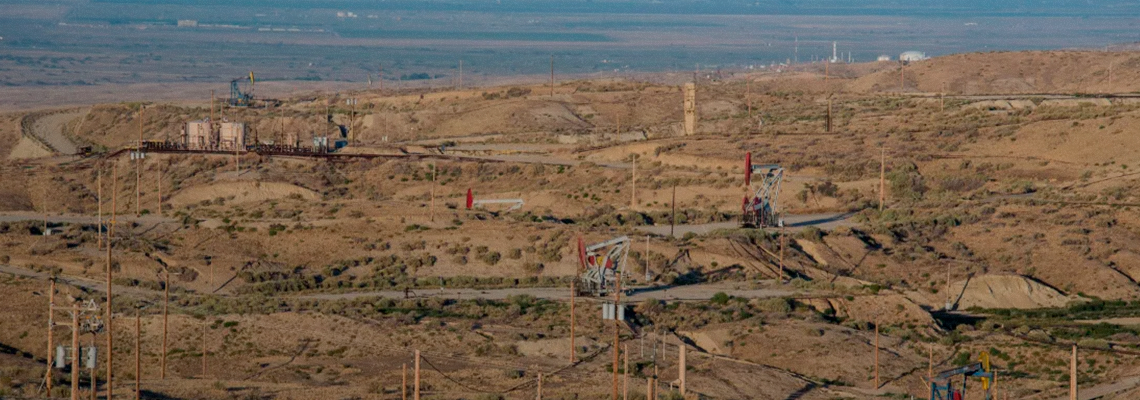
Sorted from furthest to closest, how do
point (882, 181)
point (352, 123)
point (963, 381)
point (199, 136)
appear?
point (352, 123) < point (199, 136) < point (882, 181) < point (963, 381)

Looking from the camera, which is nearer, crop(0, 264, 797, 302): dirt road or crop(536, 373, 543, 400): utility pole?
crop(536, 373, 543, 400): utility pole

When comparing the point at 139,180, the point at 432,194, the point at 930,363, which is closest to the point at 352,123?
the point at 139,180

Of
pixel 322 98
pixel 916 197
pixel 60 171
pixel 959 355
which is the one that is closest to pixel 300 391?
pixel 959 355

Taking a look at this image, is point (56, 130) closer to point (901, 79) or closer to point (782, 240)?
point (901, 79)

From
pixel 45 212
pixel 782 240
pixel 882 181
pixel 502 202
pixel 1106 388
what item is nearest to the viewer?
pixel 1106 388

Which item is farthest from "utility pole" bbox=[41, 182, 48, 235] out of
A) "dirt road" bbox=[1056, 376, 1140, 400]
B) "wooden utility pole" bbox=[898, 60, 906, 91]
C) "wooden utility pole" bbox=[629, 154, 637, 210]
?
"wooden utility pole" bbox=[898, 60, 906, 91]

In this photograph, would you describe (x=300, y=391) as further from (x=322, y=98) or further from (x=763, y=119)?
(x=322, y=98)

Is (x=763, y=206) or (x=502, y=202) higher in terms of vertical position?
(x=763, y=206)

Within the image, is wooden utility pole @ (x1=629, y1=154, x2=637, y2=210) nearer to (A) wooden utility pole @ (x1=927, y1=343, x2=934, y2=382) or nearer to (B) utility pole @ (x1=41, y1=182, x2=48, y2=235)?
(B) utility pole @ (x1=41, y1=182, x2=48, y2=235)

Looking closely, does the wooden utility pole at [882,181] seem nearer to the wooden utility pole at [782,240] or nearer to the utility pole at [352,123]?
the wooden utility pole at [782,240]
